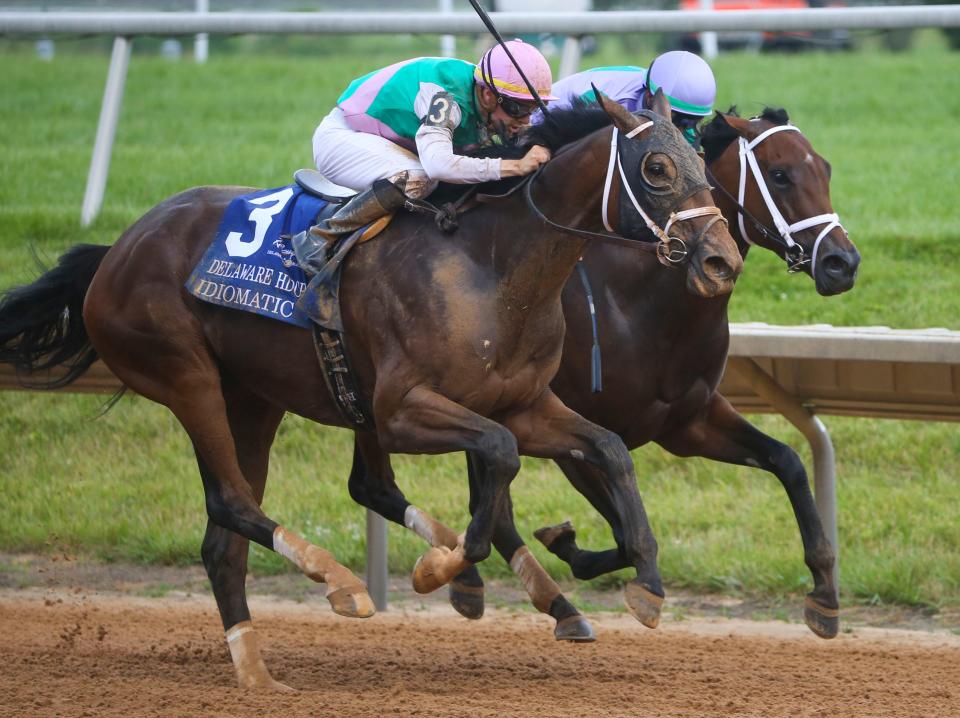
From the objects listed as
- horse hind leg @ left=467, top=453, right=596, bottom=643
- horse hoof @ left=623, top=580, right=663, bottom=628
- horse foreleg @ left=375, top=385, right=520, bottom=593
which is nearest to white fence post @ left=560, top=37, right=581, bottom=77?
horse hind leg @ left=467, top=453, right=596, bottom=643

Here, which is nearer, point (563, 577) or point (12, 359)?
point (12, 359)

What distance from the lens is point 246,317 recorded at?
5.20m

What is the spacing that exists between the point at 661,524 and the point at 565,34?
8.92ft

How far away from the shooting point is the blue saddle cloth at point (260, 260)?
5.06 meters

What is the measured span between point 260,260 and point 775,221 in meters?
1.73

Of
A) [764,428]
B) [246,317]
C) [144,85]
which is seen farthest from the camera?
[144,85]

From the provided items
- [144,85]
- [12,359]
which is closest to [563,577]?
[12,359]

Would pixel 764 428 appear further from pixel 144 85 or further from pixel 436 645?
pixel 144 85

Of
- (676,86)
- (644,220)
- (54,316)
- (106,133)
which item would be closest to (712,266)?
(644,220)

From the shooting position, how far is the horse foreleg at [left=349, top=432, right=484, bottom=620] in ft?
18.0

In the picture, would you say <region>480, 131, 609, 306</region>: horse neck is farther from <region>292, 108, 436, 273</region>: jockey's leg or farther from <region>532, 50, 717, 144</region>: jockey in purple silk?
<region>532, 50, 717, 144</region>: jockey in purple silk

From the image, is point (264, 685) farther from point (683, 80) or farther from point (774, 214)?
point (683, 80)

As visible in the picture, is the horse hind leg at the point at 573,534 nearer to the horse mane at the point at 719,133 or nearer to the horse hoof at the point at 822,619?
the horse hoof at the point at 822,619

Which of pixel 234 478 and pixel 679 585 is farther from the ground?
pixel 234 478
